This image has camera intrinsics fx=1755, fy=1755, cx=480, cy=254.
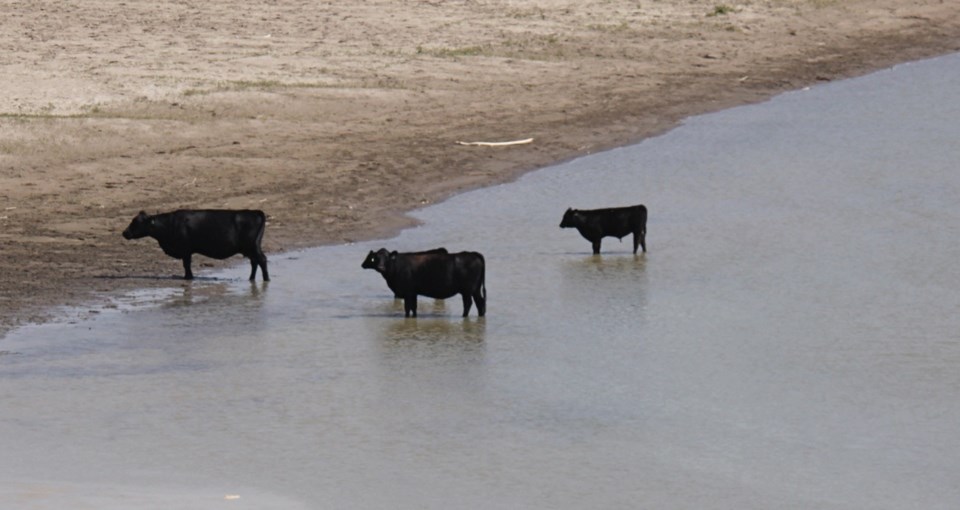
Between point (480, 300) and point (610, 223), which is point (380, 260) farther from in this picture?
point (610, 223)

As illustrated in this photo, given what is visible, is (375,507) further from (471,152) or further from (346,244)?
(471,152)

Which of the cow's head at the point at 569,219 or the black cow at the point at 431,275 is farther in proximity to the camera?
the cow's head at the point at 569,219

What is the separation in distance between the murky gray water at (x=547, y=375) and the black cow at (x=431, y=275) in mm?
214

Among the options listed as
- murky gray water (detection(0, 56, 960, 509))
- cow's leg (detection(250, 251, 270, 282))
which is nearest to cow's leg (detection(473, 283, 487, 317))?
murky gray water (detection(0, 56, 960, 509))

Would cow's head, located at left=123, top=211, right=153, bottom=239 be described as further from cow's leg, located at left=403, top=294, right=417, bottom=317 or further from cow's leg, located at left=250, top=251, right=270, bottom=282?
cow's leg, located at left=403, top=294, right=417, bottom=317

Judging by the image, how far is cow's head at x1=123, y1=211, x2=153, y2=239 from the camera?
45.0 feet

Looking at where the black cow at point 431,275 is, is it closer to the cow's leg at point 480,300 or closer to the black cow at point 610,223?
the cow's leg at point 480,300

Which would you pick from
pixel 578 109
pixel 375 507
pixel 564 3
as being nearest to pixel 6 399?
pixel 375 507

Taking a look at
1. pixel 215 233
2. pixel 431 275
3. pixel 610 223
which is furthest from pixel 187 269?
pixel 610 223

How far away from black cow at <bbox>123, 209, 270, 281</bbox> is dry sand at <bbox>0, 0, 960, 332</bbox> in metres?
0.49

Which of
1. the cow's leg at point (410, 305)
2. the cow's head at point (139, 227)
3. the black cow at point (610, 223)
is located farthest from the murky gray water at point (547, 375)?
the cow's head at point (139, 227)

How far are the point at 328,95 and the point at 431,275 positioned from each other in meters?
8.42

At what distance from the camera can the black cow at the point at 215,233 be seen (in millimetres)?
13469

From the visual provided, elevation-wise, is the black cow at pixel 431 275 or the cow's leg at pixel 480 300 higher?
the black cow at pixel 431 275
